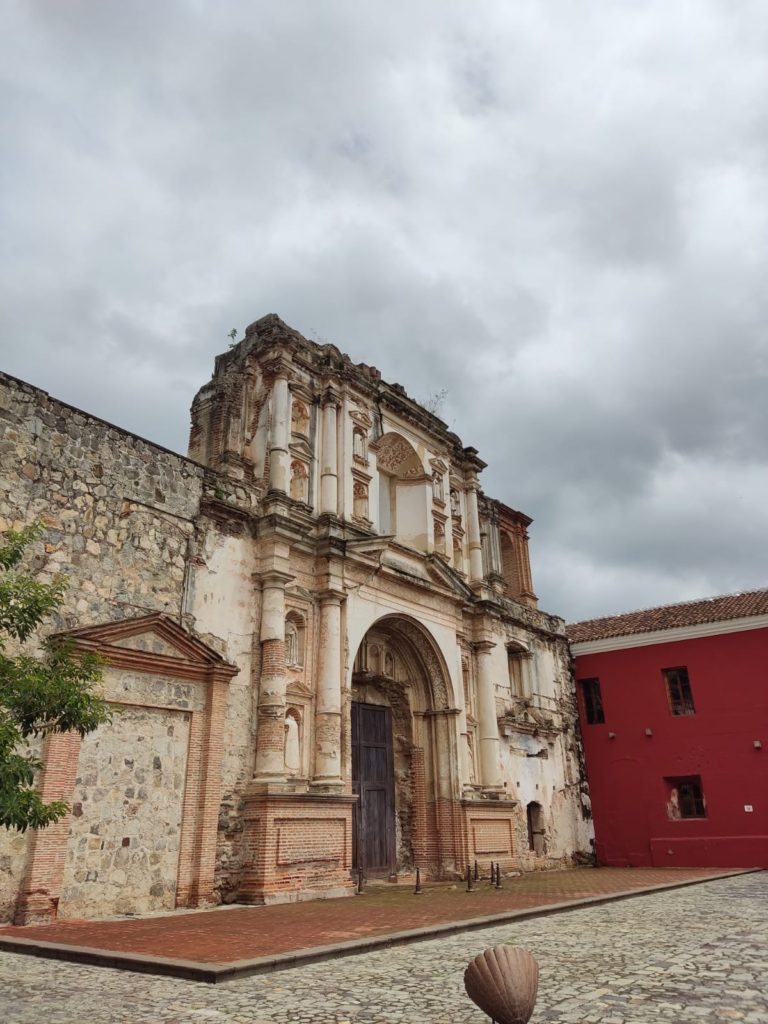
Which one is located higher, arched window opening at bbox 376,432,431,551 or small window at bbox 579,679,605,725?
arched window opening at bbox 376,432,431,551

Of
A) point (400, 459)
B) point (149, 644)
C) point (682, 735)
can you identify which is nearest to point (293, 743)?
point (149, 644)

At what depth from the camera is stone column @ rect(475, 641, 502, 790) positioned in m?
19.0

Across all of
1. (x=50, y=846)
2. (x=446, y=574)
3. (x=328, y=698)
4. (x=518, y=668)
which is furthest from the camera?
(x=518, y=668)

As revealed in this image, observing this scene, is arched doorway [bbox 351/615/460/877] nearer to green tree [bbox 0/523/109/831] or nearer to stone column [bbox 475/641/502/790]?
stone column [bbox 475/641/502/790]

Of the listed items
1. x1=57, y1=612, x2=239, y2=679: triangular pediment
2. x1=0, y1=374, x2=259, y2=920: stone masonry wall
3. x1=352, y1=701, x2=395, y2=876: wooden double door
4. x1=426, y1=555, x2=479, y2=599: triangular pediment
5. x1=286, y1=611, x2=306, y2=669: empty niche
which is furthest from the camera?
x1=426, y1=555, x2=479, y2=599: triangular pediment

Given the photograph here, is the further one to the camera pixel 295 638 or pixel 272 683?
pixel 295 638

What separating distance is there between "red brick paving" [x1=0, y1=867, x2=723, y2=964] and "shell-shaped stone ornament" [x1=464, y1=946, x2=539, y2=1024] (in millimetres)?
3467

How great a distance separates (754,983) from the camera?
238 inches

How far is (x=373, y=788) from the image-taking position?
675 inches

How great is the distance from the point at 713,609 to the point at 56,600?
20.6 metres

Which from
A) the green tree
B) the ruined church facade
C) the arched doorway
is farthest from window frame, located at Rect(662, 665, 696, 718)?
the green tree

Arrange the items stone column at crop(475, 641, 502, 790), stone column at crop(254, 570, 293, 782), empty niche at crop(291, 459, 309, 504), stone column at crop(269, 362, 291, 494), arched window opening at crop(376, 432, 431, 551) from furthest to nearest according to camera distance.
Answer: arched window opening at crop(376, 432, 431, 551) → stone column at crop(475, 641, 502, 790) → empty niche at crop(291, 459, 309, 504) → stone column at crop(269, 362, 291, 494) → stone column at crop(254, 570, 293, 782)

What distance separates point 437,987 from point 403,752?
1250 centimetres

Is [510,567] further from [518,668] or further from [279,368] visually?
[279,368]
